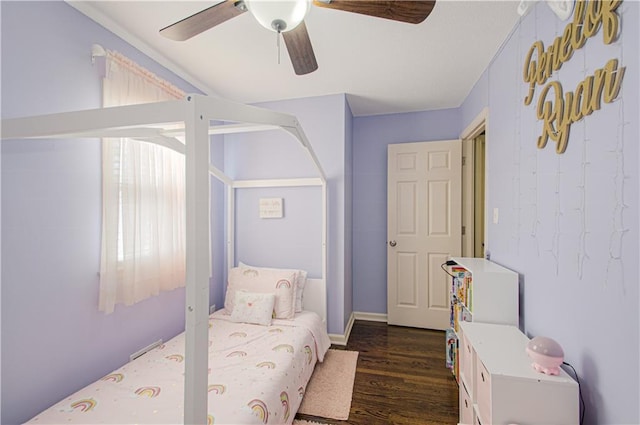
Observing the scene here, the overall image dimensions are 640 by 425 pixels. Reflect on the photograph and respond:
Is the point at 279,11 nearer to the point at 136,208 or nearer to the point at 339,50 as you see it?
the point at 339,50

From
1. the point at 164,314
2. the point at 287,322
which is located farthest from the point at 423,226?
the point at 164,314

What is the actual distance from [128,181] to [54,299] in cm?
76

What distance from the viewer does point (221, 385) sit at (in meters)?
1.45

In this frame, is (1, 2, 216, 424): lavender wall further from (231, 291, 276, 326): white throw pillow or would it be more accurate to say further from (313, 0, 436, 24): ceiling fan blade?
(313, 0, 436, 24): ceiling fan blade

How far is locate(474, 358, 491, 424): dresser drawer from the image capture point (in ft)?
3.78

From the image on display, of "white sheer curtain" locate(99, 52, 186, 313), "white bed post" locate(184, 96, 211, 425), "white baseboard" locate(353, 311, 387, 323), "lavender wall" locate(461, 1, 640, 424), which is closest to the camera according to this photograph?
"white bed post" locate(184, 96, 211, 425)

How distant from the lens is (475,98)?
2604mm

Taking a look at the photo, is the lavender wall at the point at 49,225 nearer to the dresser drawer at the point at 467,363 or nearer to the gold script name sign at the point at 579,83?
the dresser drawer at the point at 467,363

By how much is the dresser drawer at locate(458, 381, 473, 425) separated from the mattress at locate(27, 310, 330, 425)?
98cm

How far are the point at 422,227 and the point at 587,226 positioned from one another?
2075 mm

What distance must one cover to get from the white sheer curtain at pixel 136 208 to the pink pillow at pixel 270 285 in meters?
0.53

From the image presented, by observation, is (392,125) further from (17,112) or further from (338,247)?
(17,112)

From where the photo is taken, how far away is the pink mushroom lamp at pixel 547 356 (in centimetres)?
108

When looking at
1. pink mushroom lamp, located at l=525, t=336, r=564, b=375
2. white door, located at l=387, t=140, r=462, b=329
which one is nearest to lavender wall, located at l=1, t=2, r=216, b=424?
pink mushroom lamp, located at l=525, t=336, r=564, b=375
